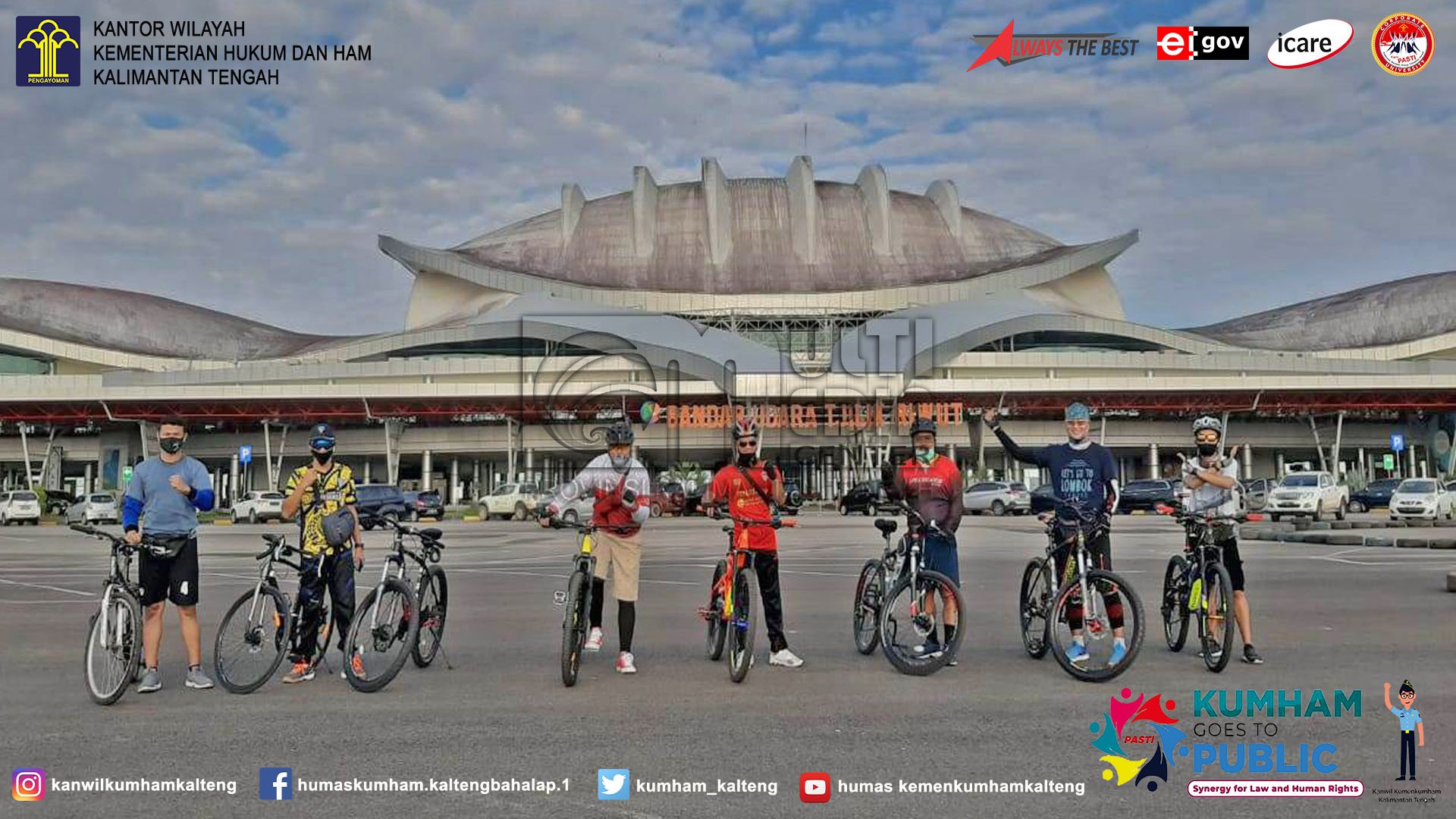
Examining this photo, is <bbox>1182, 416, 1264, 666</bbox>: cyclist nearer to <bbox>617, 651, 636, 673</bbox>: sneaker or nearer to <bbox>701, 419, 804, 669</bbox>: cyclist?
<bbox>701, 419, 804, 669</bbox>: cyclist

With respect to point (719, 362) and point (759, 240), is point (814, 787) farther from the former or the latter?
point (759, 240)

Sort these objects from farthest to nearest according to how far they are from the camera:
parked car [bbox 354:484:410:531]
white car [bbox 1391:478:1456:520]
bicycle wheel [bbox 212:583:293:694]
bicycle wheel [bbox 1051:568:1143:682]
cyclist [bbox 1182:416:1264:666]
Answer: parked car [bbox 354:484:410:531] → white car [bbox 1391:478:1456:520] → cyclist [bbox 1182:416:1264:666] → bicycle wheel [bbox 1051:568:1143:682] → bicycle wheel [bbox 212:583:293:694]

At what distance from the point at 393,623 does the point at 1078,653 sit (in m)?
4.85

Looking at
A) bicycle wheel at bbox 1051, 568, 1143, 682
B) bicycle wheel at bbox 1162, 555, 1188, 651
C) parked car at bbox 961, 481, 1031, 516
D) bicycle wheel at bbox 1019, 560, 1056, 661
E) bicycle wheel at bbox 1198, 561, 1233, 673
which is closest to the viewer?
bicycle wheel at bbox 1051, 568, 1143, 682

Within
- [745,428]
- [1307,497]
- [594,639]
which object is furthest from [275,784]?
[1307,497]

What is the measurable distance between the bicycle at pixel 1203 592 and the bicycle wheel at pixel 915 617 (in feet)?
5.71

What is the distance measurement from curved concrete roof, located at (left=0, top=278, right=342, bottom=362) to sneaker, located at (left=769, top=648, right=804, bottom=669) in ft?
206

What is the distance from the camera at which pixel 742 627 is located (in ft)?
24.5

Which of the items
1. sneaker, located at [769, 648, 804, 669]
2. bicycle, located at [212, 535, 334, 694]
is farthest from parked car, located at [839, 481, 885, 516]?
bicycle, located at [212, 535, 334, 694]

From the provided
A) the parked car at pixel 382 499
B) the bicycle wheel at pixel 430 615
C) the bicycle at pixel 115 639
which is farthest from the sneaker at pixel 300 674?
the parked car at pixel 382 499

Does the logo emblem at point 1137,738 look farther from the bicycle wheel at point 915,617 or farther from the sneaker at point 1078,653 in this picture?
the bicycle wheel at point 915,617

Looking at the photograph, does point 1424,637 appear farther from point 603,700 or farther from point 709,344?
point 709,344

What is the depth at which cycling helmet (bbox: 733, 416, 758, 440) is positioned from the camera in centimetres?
805

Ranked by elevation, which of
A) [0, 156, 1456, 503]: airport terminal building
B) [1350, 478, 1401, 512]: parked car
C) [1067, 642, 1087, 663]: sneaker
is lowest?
[1350, 478, 1401, 512]: parked car
